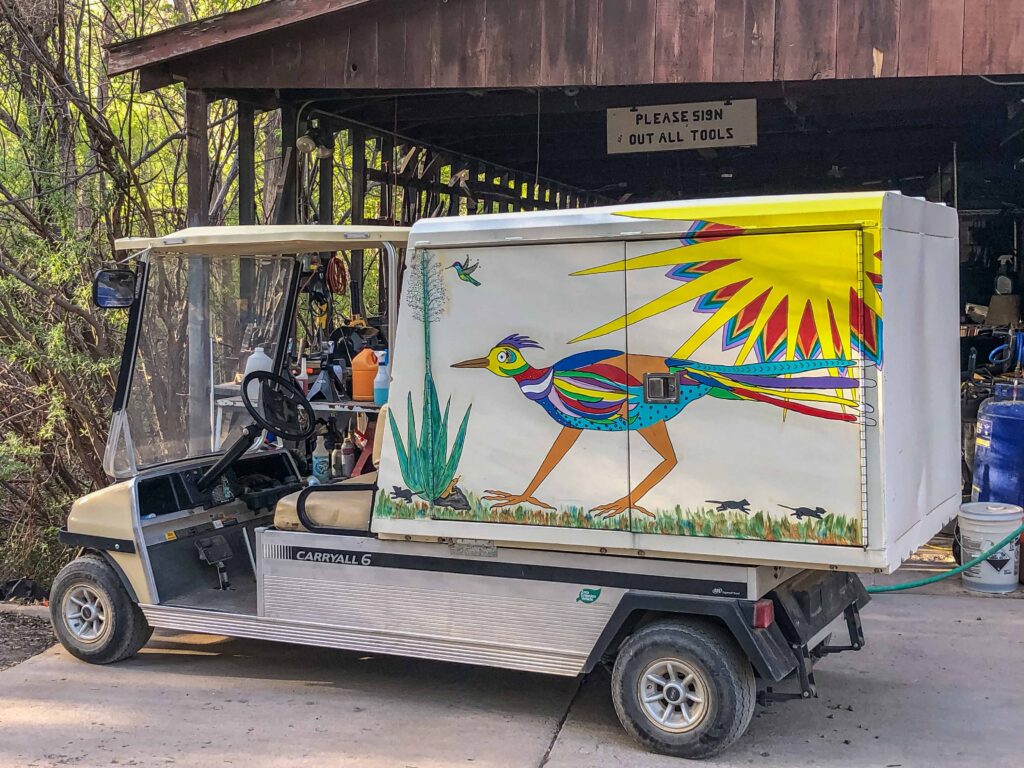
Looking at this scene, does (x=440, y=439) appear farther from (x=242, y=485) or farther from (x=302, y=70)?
(x=302, y=70)

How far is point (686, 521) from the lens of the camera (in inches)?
166

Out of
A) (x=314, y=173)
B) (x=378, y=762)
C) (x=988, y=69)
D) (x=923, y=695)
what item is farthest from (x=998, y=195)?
(x=378, y=762)

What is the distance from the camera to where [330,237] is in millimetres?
5160

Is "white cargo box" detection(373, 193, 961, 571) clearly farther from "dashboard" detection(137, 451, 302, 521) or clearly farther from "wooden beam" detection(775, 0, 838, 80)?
"wooden beam" detection(775, 0, 838, 80)

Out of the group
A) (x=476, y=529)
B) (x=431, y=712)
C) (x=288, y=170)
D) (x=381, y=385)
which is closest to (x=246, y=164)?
(x=288, y=170)

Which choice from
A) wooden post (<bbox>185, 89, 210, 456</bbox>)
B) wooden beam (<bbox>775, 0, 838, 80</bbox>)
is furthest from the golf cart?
wooden beam (<bbox>775, 0, 838, 80</bbox>)

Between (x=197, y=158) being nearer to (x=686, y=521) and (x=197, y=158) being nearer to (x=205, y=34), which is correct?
(x=205, y=34)

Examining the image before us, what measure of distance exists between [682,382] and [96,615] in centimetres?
348

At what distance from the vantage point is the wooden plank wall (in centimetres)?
662

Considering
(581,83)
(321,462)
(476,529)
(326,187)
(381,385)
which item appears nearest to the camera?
(476,529)

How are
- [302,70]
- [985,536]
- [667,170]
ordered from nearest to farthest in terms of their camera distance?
1. [985,536]
2. [302,70]
3. [667,170]

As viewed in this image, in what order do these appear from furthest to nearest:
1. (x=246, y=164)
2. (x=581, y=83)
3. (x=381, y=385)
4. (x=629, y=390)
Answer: (x=246, y=164) → (x=581, y=83) → (x=381, y=385) → (x=629, y=390)

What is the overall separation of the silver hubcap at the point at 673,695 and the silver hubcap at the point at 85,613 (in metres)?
2.97

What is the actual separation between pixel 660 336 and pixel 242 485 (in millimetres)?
2861
